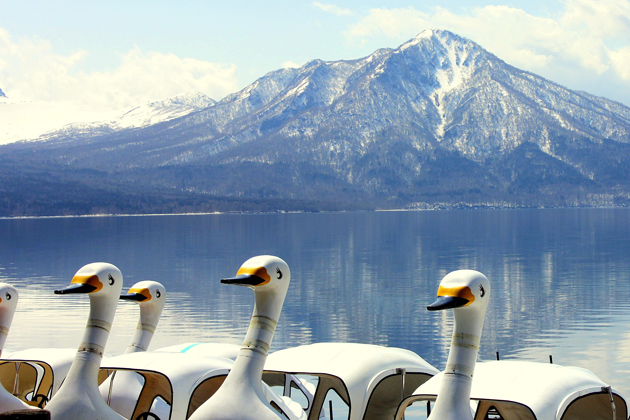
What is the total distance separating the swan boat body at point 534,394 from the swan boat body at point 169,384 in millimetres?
3159

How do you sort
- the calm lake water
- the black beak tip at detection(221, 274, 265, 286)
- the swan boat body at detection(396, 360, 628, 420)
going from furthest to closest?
the calm lake water, the swan boat body at detection(396, 360, 628, 420), the black beak tip at detection(221, 274, 265, 286)

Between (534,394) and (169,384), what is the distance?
252 inches

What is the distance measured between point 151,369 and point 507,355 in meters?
27.9

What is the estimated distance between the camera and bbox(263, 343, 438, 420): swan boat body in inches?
587

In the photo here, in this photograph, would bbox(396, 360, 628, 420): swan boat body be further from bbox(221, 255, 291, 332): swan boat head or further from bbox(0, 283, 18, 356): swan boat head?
bbox(0, 283, 18, 356): swan boat head

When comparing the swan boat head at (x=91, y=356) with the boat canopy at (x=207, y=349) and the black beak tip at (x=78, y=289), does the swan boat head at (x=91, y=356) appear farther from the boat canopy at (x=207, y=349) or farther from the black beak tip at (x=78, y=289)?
the boat canopy at (x=207, y=349)

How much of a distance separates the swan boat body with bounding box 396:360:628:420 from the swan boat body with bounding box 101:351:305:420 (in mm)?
3159

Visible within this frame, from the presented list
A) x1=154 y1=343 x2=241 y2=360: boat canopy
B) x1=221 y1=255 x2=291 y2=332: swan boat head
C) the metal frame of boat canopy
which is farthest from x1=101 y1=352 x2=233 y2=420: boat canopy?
x1=154 y1=343 x2=241 y2=360: boat canopy

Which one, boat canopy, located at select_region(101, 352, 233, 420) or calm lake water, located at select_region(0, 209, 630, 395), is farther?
calm lake water, located at select_region(0, 209, 630, 395)

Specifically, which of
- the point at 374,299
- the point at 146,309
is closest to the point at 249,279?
the point at 146,309

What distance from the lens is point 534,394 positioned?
12.4 m

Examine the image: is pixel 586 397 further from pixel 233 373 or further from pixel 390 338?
pixel 390 338

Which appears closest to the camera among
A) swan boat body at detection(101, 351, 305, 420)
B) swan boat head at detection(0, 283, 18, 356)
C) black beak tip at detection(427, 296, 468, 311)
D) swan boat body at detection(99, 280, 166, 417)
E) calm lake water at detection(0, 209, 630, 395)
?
black beak tip at detection(427, 296, 468, 311)

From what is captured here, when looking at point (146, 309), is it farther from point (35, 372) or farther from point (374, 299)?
point (374, 299)
